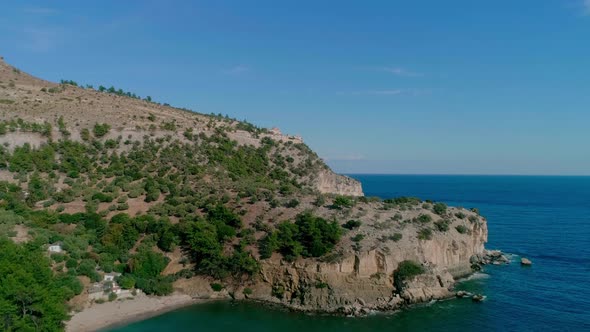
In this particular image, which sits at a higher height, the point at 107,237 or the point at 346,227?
the point at 346,227

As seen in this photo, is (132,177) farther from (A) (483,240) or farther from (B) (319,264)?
(A) (483,240)

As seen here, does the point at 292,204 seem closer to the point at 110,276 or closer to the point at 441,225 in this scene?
the point at 441,225

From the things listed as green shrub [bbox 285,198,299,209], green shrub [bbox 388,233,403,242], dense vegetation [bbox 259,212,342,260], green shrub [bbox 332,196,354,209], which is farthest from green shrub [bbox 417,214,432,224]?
green shrub [bbox 285,198,299,209]

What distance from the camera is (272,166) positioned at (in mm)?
84562

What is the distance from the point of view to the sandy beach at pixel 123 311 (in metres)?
37.4

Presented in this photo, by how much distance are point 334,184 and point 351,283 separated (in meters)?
44.5

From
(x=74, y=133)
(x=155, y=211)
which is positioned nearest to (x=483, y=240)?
(x=155, y=211)

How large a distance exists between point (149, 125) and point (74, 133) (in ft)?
47.5

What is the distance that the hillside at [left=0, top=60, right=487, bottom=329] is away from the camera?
44031mm

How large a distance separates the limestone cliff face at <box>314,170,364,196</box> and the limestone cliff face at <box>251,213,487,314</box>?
3667 centimetres

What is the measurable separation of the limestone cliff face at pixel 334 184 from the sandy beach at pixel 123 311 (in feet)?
145

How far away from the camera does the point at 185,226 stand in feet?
168

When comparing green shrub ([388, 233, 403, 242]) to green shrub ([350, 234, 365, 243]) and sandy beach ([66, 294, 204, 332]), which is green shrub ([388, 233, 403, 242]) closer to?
green shrub ([350, 234, 365, 243])

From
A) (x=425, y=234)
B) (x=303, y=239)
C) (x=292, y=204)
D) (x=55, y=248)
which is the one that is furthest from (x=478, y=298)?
(x=55, y=248)
